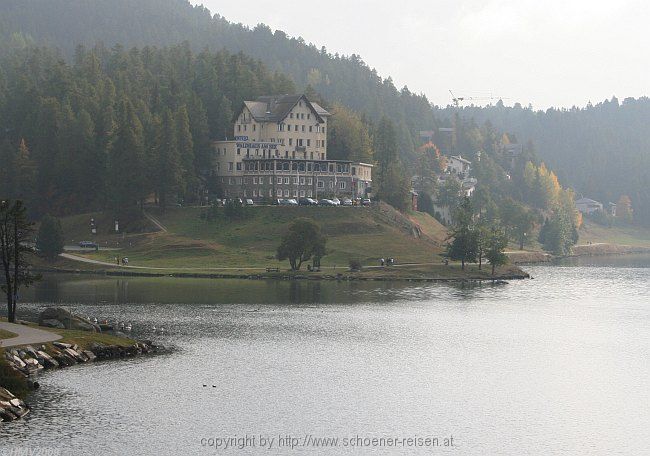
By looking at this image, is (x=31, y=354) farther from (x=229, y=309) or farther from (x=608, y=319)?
(x=608, y=319)

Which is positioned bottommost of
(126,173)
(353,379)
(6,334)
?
(353,379)

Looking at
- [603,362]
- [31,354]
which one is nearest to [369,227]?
[603,362]

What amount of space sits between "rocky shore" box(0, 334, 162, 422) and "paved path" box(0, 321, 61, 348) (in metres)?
1.05

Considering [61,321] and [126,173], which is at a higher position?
[126,173]

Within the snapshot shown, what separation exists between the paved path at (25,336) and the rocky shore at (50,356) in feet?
3.43

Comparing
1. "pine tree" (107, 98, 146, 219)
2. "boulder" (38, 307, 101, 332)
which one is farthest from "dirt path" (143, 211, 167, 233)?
"boulder" (38, 307, 101, 332)

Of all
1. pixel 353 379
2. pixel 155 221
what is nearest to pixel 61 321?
pixel 353 379

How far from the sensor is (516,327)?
11306 cm

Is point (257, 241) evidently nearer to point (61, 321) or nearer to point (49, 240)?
point (49, 240)

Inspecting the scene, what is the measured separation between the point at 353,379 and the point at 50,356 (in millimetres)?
22058

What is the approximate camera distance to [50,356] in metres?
80.3

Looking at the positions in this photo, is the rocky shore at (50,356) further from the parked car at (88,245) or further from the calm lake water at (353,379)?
the parked car at (88,245)

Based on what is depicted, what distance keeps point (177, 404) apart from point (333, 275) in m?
91.8

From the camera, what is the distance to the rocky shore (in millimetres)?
66625
